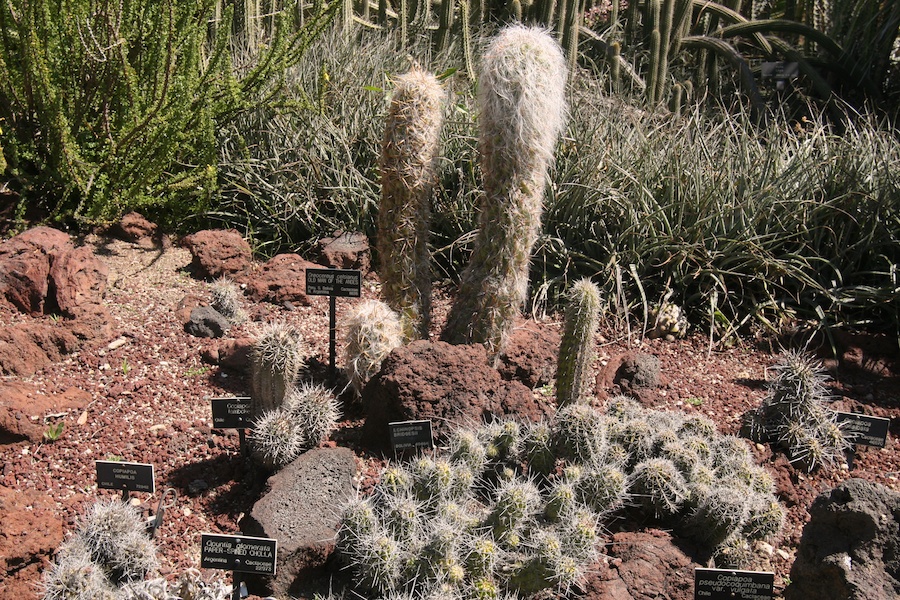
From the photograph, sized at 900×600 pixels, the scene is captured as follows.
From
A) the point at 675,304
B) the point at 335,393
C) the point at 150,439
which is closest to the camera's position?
the point at 150,439

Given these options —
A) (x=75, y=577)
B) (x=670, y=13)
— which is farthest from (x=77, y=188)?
(x=670, y=13)

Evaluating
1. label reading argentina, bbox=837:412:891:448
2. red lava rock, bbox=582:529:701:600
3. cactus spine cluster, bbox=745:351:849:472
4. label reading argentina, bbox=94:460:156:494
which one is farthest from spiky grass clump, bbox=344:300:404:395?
label reading argentina, bbox=837:412:891:448

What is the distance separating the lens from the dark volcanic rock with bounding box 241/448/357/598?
9.78 ft

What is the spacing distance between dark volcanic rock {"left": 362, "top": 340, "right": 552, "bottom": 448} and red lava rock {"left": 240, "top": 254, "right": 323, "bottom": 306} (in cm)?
139

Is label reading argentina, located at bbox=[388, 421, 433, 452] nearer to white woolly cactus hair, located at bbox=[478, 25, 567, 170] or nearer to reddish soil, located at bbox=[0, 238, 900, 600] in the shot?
reddish soil, located at bbox=[0, 238, 900, 600]

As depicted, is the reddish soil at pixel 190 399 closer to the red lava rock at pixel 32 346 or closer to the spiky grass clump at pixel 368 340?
the red lava rock at pixel 32 346

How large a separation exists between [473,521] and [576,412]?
26.5 inches

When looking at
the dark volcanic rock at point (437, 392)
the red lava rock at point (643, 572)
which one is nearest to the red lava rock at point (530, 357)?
the dark volcanic rock at point (437, 392)

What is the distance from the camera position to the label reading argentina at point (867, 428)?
383cm

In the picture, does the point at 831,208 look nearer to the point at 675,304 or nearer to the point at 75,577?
the point at 675,304

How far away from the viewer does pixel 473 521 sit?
2.96 metres

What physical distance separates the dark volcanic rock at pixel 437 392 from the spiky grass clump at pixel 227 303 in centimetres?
123

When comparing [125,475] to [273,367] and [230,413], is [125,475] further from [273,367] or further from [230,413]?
[273,367]

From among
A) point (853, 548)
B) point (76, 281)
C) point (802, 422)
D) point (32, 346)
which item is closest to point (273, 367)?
point (32, 346)
